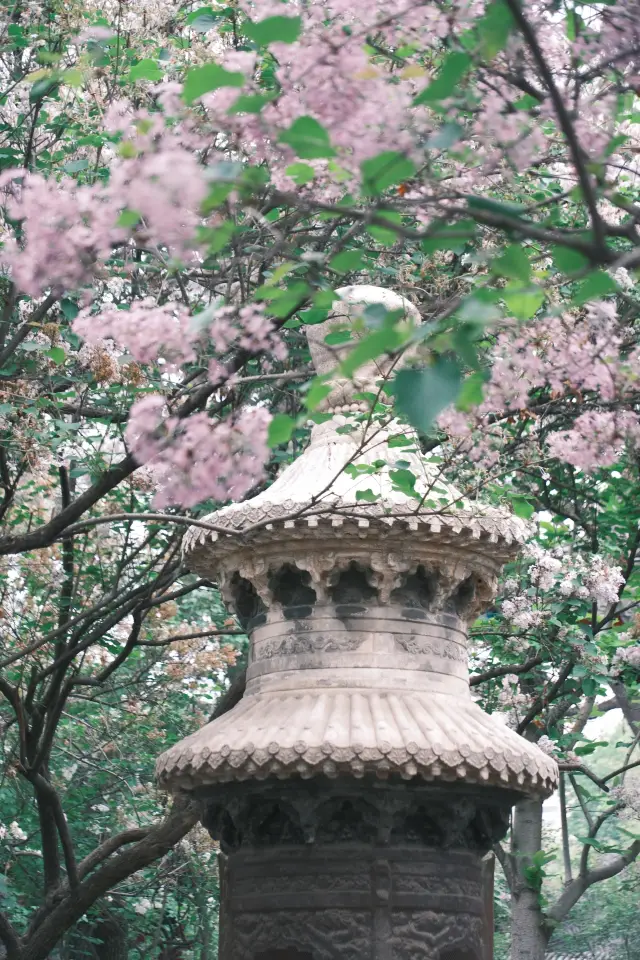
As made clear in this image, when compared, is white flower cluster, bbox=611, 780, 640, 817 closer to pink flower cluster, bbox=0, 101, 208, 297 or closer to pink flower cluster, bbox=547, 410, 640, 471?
pink flower cluster, bbox=547, 410, 640, 471

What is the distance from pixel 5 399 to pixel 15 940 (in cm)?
428

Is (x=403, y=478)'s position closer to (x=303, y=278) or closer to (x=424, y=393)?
(x=303, y=278)

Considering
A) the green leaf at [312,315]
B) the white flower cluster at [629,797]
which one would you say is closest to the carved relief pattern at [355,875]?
the green leaf at [312,315]

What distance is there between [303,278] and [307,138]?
3.93 feet

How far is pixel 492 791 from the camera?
21.9 feet

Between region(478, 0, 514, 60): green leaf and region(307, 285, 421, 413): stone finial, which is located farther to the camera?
region(307, 285, 421, 413): stone finial

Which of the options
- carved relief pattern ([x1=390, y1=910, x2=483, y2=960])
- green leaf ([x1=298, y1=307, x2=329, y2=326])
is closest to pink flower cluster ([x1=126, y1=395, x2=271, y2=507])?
green leaf ([x1=298, y1=307, x2=329, y2=326])

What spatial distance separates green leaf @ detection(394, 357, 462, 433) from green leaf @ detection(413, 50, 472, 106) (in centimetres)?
60

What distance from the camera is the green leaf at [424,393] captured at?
2838mm

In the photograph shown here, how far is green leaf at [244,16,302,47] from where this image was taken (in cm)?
287

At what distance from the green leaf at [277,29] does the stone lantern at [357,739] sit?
312 centimetres

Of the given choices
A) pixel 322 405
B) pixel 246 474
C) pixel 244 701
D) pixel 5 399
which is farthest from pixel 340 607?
pixel 246 474

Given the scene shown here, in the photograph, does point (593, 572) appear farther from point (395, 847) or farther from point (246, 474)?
point (246, 474)

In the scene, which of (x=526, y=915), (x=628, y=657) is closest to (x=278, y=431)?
(x=628, y=657)
